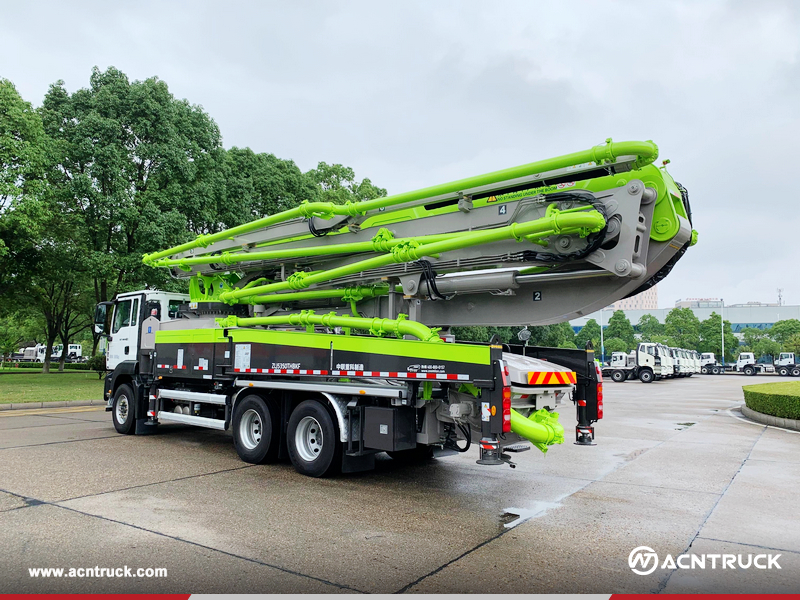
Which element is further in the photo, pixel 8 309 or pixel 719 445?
pixel 8 309

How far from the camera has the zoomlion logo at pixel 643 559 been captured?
456 cm

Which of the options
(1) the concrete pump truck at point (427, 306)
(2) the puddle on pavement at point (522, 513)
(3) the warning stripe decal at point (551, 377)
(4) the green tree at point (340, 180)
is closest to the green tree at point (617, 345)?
(4) the green tree at point (340, 180)

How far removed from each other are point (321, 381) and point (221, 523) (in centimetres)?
239

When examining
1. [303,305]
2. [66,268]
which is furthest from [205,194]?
[303,305]

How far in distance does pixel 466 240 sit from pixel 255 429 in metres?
4.12

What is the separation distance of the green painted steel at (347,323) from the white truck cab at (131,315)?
2.35 metres

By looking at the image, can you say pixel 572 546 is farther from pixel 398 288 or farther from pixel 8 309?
pixel 8 309

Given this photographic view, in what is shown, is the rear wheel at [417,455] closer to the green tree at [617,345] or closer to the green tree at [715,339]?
the green tree at [617,345]

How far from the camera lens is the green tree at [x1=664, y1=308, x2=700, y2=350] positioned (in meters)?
75.2

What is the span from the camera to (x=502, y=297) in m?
7.46

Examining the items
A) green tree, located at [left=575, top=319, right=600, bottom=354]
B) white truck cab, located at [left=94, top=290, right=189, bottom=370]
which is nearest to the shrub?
white truck cab, located at [left=94, top=290, right=189, bottom=370]

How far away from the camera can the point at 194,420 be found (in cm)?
962

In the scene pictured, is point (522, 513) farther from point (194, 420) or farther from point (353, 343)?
point (194, 420)

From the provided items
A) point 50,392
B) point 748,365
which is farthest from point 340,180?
point 748,365
